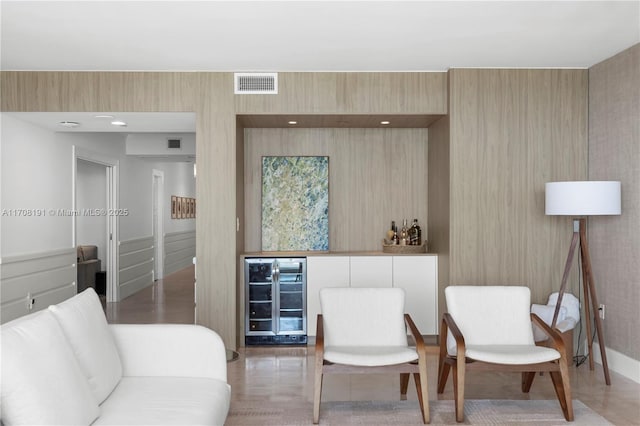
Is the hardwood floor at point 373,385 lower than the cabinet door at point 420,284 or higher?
lower

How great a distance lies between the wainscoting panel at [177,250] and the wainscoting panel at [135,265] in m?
1.30

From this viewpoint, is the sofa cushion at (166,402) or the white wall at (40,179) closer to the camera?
the sofa cushion at (166,402)

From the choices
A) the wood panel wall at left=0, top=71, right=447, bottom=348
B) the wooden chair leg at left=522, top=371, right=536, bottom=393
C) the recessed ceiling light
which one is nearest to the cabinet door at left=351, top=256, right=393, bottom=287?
the wood panel wall at left=0, top=71, right=447, bottom=348

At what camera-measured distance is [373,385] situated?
4.01 m

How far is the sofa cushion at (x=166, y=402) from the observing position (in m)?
2.23

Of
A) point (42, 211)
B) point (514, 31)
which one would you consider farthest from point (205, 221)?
point (514, 31)

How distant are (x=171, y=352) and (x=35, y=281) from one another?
3.48m

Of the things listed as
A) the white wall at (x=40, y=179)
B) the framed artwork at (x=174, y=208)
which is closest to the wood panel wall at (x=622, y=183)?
the white wall at (x=40, y=179)

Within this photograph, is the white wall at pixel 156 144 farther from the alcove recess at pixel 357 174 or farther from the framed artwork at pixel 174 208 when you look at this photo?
the framed artwork at pixel 174 208

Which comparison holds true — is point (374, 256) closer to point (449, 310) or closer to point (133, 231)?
point (449, 310)

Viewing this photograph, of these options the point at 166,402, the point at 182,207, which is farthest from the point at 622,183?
the point at 182,207

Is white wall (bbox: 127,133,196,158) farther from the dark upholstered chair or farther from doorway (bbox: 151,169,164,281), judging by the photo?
doorway (bbox: 151,169,164,281)

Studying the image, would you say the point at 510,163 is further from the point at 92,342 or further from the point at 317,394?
the point at 92,342

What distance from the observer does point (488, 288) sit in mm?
3926
